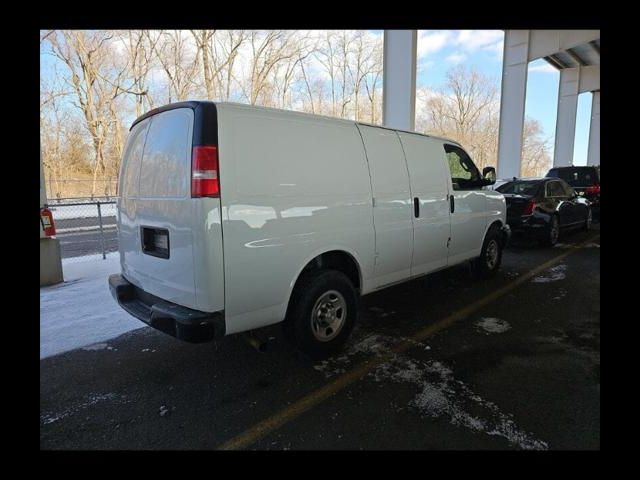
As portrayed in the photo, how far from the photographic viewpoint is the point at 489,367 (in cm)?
340

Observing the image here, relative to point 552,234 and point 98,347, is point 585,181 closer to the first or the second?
point 552,234

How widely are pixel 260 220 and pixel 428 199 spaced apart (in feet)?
8.24

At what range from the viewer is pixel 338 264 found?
12.6 feet

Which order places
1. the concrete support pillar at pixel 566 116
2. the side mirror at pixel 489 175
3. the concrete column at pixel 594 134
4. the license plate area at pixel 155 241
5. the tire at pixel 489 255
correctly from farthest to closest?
1. the concrete column at pixel 594 134
2. the concrete support pillar at pixel 566 116
3. the tire at pixel 489 255
4. the side mirror at pixel 489 175
5. the license plate area at pixel 155 241

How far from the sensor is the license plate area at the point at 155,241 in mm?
3047

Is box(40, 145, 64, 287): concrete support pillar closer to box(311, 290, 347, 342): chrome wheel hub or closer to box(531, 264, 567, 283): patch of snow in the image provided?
box(311, 290, 347, 342): chrome wheel hub

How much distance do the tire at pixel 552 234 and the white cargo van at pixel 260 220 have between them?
19.4 ft

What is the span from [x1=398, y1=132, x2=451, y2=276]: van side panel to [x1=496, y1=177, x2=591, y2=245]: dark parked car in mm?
4675

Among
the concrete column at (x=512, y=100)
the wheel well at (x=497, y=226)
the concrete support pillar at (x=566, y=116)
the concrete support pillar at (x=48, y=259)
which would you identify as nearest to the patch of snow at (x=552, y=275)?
the wheel well at (x=497, y=226)

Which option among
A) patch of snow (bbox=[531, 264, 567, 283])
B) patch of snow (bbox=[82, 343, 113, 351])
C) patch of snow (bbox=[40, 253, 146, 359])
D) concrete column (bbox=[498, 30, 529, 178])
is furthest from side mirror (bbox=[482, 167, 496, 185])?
concrete column (bbox=[498, 30, 529, 178])

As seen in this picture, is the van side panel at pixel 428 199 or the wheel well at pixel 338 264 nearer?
the wheel well at pixel 338 264

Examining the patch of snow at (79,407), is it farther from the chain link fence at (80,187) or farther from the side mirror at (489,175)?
the chain link fence at (80,187)

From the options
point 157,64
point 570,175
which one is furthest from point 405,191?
point 157,64

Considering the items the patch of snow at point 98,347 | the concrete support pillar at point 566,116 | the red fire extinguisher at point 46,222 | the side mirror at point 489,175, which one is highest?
the concrete support pillar at point 566,116
